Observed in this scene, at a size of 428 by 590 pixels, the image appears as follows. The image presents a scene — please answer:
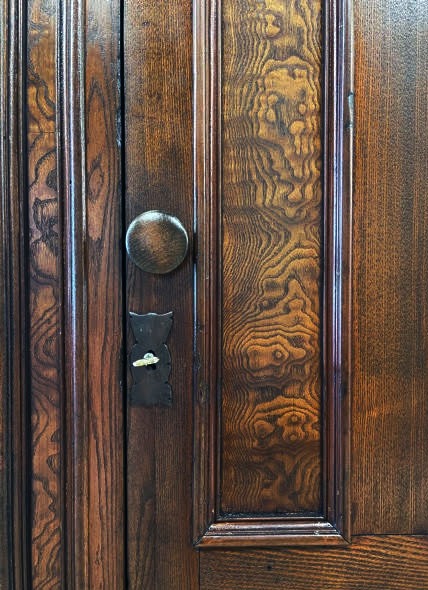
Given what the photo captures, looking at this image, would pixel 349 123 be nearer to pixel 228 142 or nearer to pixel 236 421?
pixel 228 142

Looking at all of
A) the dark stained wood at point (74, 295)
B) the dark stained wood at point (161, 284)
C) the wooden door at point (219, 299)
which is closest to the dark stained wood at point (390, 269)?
the wooden door at point (219, 299)

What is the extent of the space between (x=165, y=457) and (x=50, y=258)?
0.28 metres

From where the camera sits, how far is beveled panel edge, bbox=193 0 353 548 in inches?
23.4

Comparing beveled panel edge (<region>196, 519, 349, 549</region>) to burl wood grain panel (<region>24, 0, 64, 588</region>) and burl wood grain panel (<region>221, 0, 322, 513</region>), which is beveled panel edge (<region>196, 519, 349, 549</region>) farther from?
burl wood grain panel (<region>24, 0, 64, 588</region>)

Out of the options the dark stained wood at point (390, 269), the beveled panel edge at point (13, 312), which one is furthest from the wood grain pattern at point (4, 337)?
the dark stained wood at point (390, 269)

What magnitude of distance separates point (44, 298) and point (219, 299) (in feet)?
0.69

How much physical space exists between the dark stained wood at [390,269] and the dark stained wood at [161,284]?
21 cm

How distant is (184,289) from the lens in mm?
606

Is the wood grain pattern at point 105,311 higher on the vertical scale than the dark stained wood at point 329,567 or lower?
higher

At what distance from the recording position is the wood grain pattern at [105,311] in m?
0.59

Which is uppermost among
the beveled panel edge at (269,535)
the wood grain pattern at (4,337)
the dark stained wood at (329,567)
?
the wood grain pattern at (4,337)

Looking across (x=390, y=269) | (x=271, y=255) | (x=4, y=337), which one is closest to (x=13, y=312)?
(x=4, y=337)

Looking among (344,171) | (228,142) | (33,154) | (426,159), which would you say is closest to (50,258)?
(33,154)

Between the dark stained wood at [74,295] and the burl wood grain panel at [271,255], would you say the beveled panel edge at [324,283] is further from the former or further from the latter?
the dark stained wood at [74,295]
